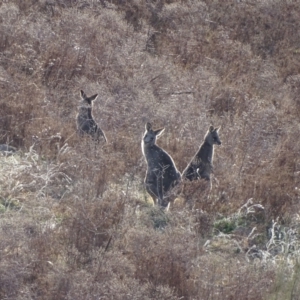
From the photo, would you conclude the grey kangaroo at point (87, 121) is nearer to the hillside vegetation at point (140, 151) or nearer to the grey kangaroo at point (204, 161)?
the hillside vegetation at point (140, 151)

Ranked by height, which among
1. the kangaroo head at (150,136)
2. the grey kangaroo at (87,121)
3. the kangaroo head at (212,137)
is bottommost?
the grey kangaroo at (87,121)

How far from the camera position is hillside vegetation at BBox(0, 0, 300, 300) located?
7.55m

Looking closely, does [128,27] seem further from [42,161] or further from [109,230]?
[109,230]

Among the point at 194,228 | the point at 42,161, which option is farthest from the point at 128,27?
the point at 194,228

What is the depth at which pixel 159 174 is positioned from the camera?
10219mm

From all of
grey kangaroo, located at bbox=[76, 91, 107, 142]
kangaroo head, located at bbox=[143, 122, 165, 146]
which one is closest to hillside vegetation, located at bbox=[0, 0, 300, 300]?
grey kangaroo, located at bbox=[76, 91, 107, 142]

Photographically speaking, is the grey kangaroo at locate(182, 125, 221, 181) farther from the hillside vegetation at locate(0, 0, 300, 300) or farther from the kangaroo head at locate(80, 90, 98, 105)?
the kangaroo head at locate(80, 90, 98, 105)

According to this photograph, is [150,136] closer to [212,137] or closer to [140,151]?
[140,151]

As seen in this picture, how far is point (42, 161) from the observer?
10.7m

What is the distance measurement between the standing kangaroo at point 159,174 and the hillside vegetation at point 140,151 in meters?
0.23

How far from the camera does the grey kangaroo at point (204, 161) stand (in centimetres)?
1078

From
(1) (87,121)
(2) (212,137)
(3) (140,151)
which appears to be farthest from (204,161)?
(1) (87,121)

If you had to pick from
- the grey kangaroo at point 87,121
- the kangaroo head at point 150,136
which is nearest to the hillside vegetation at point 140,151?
the grey kangaroo at point 87,121

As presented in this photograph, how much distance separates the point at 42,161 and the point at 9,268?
369 cm
